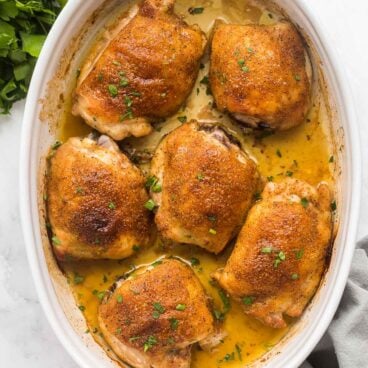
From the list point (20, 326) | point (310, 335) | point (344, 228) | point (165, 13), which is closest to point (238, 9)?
point (165, 13)

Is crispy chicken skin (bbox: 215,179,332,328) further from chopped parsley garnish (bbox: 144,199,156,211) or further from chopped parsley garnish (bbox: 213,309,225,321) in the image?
chopped parsley garnish (bbox: 144,199,156,211)

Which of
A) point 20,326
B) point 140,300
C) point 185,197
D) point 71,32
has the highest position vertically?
point 71,32

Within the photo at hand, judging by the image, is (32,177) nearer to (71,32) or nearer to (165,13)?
(71,32)

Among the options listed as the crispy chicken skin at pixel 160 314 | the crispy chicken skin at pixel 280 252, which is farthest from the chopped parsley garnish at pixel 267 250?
the crispy chicken skin at pixel 160 314

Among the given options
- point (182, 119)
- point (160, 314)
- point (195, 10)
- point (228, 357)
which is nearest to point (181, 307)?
point (160, 314)

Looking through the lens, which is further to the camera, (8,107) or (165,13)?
(8,107)

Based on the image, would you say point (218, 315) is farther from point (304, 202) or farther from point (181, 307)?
point (304, 202)
